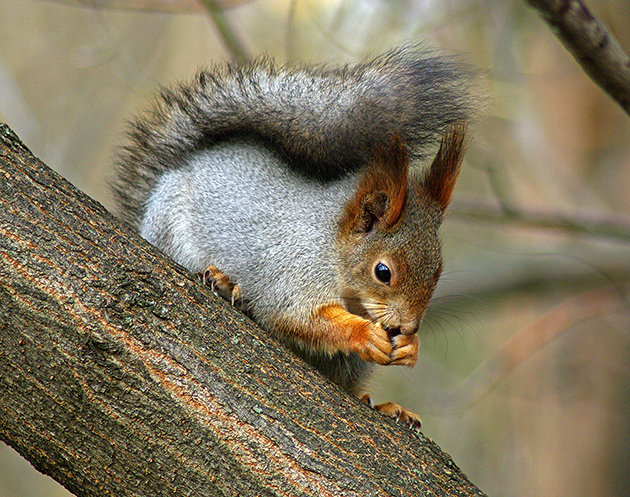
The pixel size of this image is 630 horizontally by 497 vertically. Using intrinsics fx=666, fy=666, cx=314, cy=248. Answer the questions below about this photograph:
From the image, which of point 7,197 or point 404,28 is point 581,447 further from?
point 7,197

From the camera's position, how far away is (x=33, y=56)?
554cm

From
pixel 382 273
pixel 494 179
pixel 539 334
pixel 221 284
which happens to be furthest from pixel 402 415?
pixel 539 334

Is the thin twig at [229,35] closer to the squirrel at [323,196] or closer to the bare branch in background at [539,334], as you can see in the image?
the squirrel at [323,196]

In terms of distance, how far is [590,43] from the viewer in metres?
1.71

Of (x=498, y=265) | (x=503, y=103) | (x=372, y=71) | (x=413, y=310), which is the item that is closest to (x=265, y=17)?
(x=503, y=103)

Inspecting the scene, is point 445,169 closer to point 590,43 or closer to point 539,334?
point 590,43

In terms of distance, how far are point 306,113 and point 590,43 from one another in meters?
0.78

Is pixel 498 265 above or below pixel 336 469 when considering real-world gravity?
above

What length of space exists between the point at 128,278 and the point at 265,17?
3.29 m

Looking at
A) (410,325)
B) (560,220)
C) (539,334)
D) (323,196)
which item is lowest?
(410,325)

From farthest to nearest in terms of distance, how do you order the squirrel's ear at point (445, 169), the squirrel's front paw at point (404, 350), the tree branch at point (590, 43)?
1. the squirrel's ear at point (445, 169)
2. the squirrel's front paw at point (404, 350)
3. the tree branch at point (590, 43)

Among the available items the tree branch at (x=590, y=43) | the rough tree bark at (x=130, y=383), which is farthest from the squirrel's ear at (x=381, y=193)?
the rough tree bark at (x=130, y=383)

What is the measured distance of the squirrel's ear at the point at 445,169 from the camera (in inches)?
80.0

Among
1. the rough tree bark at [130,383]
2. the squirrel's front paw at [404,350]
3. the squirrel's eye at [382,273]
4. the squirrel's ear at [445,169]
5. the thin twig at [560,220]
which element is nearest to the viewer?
the rough tree bark at [130,383]
